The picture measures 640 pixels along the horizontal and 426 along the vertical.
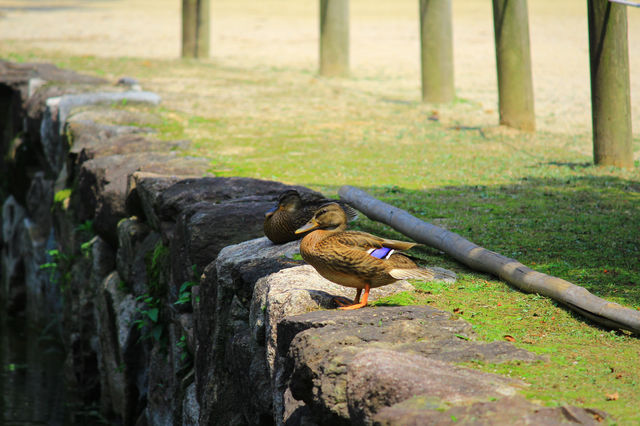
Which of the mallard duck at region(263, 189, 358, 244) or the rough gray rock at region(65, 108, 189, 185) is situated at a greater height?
the rough gray rock at region(65, 108, 189, 185)

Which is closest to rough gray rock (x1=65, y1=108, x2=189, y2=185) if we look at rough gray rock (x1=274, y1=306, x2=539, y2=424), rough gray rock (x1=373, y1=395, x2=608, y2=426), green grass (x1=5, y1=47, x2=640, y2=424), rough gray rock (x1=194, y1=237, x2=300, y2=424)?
green grass (x1=5, y1=47, x2=640, y2=424)

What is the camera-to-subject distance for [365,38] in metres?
22.0

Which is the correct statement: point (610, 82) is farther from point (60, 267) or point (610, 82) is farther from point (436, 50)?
point (60, 267)

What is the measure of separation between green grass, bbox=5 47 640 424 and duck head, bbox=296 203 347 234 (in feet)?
1.53

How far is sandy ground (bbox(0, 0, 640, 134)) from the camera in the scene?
14219 millimetres

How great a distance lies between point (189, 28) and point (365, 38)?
6194 mm

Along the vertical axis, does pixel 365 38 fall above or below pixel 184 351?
above

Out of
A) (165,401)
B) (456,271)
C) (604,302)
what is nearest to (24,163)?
(165,401)

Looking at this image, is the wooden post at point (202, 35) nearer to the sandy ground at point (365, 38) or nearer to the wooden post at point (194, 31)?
the wooden post at point (194, 31)

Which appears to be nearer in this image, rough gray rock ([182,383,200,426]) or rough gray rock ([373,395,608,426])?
rough gray rock ([373,395,608,426])

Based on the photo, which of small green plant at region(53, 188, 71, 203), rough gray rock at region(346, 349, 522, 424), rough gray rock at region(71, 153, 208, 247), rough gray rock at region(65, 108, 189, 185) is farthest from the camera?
small green plant at region(53, 188, 71, 203)

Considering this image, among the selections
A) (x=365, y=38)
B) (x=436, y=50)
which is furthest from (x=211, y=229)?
(x=365, y=38)

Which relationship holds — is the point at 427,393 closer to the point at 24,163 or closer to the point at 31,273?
the point at 31,273

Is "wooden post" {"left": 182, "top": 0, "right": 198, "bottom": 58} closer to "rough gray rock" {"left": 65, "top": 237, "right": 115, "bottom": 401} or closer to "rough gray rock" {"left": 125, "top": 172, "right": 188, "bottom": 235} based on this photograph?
"rough gray rock" {"left": 65, "top": 237, "right": 115, "bottom": 401}
